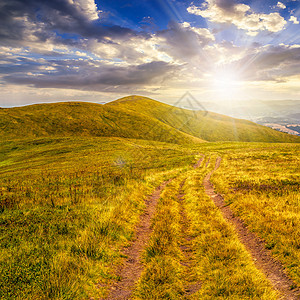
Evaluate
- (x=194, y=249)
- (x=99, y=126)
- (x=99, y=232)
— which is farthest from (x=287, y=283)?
(x=99, y=126)

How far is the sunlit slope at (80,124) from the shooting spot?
84.5 meters

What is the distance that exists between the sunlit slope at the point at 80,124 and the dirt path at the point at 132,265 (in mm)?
86391

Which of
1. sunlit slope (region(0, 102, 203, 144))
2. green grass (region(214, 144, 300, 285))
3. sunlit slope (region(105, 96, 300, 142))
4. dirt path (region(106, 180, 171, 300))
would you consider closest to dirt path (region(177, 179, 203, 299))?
dirt path (region(106, 180, 171, 300))

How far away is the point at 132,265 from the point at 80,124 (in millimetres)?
101840

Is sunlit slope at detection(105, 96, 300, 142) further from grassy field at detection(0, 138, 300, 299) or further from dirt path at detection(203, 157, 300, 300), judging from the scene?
dirt path at detection(203, 157, 300, 300)

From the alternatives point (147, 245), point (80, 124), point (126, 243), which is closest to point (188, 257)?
point (147, 245)

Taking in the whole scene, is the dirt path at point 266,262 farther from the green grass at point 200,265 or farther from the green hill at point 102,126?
the green hill at point 102,126

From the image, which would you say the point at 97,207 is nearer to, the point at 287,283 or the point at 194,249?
the point at 194,249

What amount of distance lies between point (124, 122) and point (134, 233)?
109 metres

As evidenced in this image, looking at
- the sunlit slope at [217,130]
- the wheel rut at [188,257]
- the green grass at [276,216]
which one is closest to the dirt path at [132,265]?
the wheel rut at [188,257]

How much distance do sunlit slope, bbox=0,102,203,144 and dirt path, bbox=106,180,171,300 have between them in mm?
86391

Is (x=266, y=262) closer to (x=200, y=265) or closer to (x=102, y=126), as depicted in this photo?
(x=200, y=265)

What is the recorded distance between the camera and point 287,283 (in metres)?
5.09

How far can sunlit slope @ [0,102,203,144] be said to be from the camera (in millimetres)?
84488
